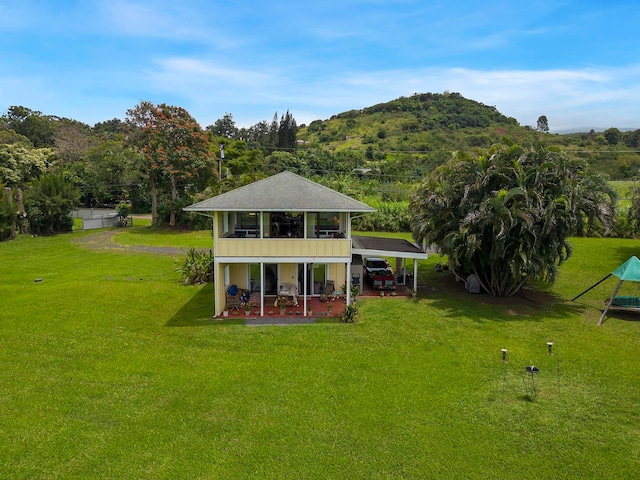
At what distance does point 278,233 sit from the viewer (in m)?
17.9

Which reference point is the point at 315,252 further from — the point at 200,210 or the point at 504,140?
the point at 504,140

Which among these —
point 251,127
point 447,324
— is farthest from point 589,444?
point 251,127

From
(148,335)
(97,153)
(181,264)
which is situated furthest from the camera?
(97,153)

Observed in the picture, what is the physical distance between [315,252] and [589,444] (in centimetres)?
1051

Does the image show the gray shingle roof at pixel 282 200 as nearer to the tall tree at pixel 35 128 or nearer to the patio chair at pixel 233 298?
the patio chair at pixel 233 298

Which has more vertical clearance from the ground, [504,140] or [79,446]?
[504,140]

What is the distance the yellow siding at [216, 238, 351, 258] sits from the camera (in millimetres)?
16344

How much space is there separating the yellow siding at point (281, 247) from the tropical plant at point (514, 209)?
5.56 m

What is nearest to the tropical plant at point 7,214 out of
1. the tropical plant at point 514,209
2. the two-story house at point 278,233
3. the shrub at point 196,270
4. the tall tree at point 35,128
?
the shrub at point 196,270

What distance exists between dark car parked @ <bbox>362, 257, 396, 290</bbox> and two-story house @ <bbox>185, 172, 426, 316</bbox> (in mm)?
2668

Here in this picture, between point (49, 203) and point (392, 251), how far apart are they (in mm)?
31587

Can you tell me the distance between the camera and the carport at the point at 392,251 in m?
19.4

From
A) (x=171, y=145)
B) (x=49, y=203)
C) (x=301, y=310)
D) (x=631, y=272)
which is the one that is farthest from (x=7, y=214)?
(x=631, y=272)

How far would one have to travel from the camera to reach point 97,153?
55562 mm
